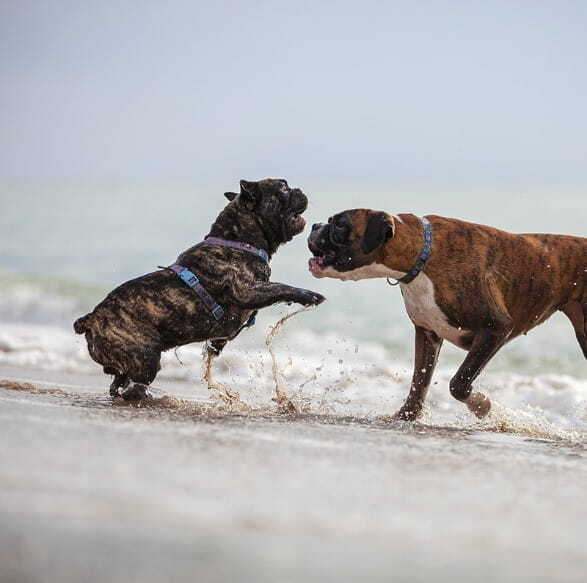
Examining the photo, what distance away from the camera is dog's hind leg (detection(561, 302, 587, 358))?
6.39 meters

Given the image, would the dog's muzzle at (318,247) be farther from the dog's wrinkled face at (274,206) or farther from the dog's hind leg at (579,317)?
the dog's hind leg at (579,317)

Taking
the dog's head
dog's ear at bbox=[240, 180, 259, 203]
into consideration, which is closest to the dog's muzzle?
the dog's head

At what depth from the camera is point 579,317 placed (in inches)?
253

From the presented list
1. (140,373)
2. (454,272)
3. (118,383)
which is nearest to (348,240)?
(454,272)

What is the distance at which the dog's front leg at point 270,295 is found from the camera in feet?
18.6

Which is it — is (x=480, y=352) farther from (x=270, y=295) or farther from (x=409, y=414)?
(x=270, y=295)

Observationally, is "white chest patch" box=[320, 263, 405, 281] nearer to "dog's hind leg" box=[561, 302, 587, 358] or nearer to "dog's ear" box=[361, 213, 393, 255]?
"dog's ear" box=[361, 213, 393, 255]

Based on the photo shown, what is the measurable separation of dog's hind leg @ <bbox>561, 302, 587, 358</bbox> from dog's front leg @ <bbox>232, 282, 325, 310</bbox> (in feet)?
6.15

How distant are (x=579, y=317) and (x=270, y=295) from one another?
85.7 inches

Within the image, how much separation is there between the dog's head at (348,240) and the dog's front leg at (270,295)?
0.27 m

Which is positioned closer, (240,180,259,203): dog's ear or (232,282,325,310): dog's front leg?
(232,282,325,310): dog's front leg

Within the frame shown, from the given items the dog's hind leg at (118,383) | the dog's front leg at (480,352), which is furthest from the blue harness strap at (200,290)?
the dog's front leg at (480,352)

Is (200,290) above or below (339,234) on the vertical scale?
below

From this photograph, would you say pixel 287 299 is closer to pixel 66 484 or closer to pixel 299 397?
pixel 299 397
